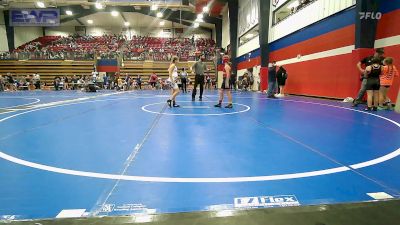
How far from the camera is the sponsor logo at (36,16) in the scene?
1057 inches

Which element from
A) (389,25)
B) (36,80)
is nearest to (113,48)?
(36,80)

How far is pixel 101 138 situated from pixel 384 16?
34.3 ft

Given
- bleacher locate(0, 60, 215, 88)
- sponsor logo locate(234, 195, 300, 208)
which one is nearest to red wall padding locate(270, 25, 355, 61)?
sponsor logo locate(234, 195, 300, 208)

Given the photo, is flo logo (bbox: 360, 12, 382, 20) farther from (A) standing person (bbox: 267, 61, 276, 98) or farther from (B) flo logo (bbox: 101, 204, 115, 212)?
(B) flo logo (bbox: 101, 204, 115, 212)

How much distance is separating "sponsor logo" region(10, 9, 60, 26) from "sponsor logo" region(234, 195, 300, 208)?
1160 inches

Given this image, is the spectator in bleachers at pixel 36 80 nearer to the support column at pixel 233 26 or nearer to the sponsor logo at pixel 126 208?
the support column at pixel 233 26

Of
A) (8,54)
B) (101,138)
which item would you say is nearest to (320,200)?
(101,138)

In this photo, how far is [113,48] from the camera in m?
37.1

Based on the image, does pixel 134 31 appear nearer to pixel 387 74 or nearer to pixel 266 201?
pixel 387 74

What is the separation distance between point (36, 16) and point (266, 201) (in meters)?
31.3

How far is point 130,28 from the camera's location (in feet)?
141

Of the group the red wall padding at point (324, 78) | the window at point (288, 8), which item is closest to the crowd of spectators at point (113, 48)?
the window at point (288, 8)

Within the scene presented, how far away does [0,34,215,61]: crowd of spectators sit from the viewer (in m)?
32.0

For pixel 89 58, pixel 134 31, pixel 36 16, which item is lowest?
pixel 89 58
